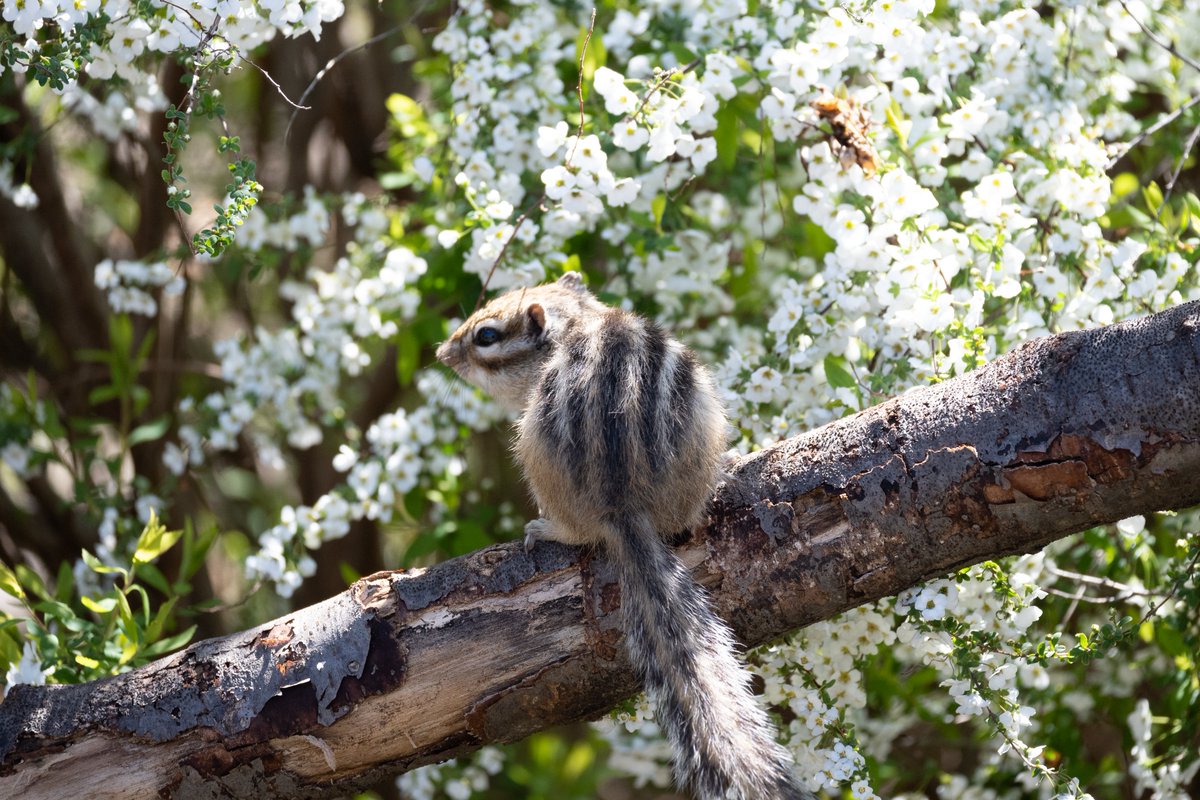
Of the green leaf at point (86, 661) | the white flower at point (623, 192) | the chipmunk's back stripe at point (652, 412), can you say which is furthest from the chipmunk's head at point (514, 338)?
the green leaf at point (86, 661)

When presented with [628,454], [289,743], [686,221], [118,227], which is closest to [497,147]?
[686,221]

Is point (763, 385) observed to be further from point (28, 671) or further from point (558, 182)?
point (28, 671)

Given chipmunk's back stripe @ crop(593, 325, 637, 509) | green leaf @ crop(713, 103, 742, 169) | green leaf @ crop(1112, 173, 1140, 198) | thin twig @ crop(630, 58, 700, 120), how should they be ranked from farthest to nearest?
green leaf @ crop(1112, 173, 1140, 198)
green leaf @ crop(713, 103, 742, 169)
thin twig @ crop(630, 58, 700, 120)
chipmunk's back stripe @ crop(593, 325, 637, 509)

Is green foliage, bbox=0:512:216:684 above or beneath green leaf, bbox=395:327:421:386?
beneath

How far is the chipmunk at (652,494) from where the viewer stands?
81.4 inches

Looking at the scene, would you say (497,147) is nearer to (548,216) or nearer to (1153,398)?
(548,216)

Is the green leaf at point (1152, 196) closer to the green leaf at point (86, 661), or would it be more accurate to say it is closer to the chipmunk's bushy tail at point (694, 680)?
the chipmunk's bushy tail at point (694, 680)

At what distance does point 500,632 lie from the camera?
7.39 ft

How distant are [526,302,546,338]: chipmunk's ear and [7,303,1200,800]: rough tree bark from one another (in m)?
0.61

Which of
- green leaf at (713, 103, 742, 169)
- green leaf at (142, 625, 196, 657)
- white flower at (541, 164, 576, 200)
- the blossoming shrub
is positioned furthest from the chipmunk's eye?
green leaf at (142, 625, 196, 657)

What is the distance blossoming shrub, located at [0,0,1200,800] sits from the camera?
2.42 metres

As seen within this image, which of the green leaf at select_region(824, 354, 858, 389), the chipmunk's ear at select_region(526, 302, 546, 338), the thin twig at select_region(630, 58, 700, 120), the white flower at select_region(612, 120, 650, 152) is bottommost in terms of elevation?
the green leaf at select_region(824, 354, 858, 389)

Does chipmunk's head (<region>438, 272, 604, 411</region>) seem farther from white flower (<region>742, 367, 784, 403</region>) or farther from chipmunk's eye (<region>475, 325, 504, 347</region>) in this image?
white flower (<region>742, 367, 784, 403</region>)

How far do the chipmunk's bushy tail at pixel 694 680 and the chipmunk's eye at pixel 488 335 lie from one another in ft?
2.45
